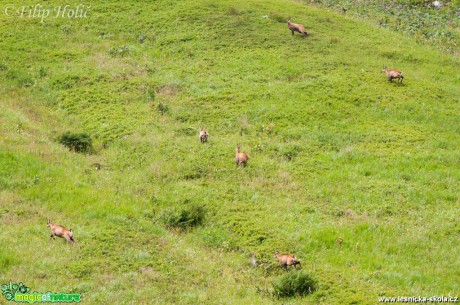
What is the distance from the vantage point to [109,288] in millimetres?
13672

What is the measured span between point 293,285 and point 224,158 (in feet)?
32.1

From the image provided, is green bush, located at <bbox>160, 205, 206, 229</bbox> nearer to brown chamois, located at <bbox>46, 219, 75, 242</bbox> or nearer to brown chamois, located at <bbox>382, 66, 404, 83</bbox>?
brown chamois, located at <bbox>46, 219, 75, 242</bbox>

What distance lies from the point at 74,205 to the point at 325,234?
339 inches

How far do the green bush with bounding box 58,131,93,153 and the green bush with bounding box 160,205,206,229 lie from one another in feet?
24.0

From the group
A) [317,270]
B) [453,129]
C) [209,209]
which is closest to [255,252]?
[317,270]

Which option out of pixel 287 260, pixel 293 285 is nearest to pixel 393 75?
pixel 287 260

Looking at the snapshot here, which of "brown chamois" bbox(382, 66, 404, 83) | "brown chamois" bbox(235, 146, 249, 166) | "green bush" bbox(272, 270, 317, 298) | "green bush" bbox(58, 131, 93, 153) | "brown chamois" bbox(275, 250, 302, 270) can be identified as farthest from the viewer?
"brown chamois" bbox(382, 66, 404, 83)

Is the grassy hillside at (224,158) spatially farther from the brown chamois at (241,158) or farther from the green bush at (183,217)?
the brown chamois at (241,158)

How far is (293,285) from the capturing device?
565 inches

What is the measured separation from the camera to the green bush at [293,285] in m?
14.4

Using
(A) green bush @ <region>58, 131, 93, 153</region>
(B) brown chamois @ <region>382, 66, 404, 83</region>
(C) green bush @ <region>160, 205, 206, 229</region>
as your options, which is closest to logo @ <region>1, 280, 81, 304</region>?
(C) green bush @ <region>160, 205, 206, 229</region>

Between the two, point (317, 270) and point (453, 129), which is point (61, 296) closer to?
point (317, 270)

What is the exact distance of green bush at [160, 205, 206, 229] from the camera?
1845 centimetres

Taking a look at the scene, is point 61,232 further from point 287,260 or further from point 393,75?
point 393,75
